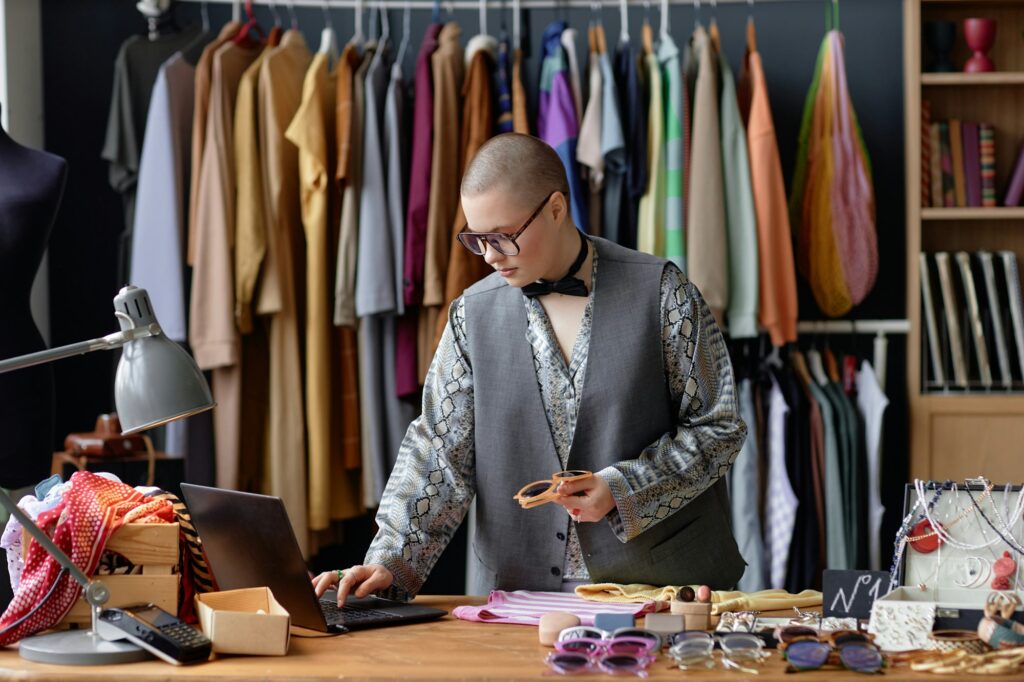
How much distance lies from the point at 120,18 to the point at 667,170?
6.77ft

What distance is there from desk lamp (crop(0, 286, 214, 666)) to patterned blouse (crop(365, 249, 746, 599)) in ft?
1.89

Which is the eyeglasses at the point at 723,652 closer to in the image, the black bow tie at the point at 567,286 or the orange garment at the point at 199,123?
the black bow tie at the point at 567,286

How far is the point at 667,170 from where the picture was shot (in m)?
3.86

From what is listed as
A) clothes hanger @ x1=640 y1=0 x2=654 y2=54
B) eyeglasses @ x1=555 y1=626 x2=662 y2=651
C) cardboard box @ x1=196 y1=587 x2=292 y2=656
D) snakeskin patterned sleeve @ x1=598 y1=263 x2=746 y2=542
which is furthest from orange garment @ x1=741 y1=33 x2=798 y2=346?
cardboard box @ x1=196 y1=587 x2=292 y2=656

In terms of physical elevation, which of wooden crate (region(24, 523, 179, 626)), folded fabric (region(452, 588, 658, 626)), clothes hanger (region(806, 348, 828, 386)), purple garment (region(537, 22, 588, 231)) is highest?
purple garment (region(537, 22, 588, 231))

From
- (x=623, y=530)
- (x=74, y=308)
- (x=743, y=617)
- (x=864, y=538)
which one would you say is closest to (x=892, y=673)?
(x=743, y=617)

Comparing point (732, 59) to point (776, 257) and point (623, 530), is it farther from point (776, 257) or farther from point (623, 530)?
point (623, 530)

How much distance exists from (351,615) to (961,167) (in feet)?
9.42

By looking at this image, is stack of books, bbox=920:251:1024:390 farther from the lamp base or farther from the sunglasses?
the lamp base

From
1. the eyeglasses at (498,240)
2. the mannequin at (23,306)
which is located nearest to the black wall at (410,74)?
the mannequin at (23,306)

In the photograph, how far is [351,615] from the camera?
2.05m

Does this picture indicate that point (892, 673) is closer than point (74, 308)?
Yes

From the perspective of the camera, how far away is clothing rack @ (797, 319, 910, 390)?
4070mm

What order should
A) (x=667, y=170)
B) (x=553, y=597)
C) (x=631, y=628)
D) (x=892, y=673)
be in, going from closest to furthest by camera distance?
(x=892, y=673), (x=631, y=628), (x=553, y=597), (x=667, y=170)
